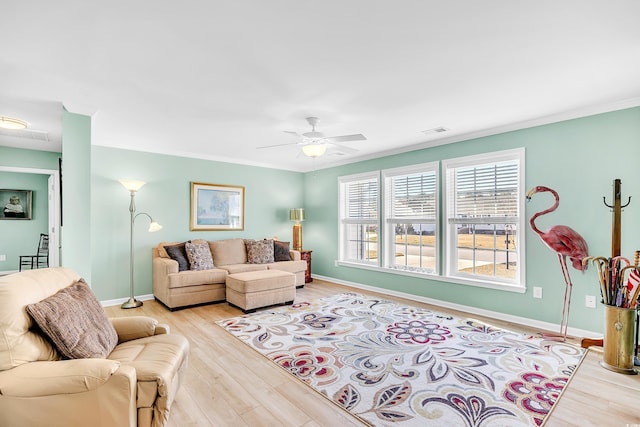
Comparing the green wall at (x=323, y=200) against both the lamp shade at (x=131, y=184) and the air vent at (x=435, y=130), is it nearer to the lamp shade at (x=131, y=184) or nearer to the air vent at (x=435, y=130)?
the lamp shade at (x=131, y=184)

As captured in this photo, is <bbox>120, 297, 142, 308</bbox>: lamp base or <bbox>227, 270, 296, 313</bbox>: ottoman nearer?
<bbox>227, 270, 296, 313</bbox>: ottoman

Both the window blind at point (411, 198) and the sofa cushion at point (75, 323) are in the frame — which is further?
the window blind at point (411, 198)

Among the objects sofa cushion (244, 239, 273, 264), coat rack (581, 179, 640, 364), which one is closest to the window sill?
coat rack (581, 179, 640, 364)

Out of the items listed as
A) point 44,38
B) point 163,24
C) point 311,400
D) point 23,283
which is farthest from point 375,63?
point 23,283

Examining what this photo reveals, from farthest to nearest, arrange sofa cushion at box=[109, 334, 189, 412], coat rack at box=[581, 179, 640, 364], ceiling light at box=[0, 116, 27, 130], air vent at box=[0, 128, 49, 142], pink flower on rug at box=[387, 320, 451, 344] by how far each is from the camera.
A: air vent at box=[0, 128, 49, 142] < ceiling light at box=[0, 116, 27, 130] < pink flower on rug at box=[387, 320, 451, 344] < coat rack at box=[581, 179, 640, 364] < sofa cushion at box=[109, 334, 189, 412]

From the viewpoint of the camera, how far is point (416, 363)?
9.03 ft

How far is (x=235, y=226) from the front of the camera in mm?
6004

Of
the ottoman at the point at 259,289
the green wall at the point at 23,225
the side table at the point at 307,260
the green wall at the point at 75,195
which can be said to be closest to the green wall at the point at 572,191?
the ottoman at the point at 259,289

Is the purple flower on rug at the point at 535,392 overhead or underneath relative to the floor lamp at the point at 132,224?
underneath

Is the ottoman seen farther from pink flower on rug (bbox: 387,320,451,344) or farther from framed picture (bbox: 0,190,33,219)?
framed picture (bbox: 0,190,33,219)

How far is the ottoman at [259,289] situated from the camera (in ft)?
14.0

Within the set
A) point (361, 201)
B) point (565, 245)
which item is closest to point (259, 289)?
point (361, 201)

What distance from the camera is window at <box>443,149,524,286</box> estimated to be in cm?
392

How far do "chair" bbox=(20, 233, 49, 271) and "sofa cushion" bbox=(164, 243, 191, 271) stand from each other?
3.35 metres
